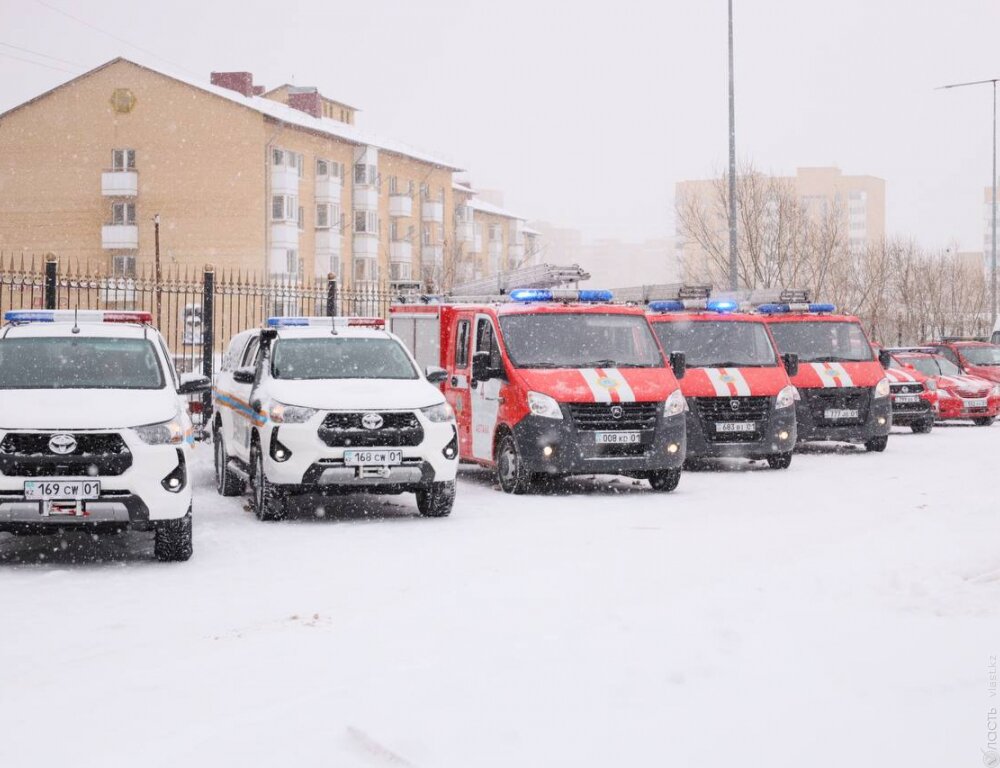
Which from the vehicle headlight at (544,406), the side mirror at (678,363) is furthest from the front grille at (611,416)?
the side mirror at (678,363)

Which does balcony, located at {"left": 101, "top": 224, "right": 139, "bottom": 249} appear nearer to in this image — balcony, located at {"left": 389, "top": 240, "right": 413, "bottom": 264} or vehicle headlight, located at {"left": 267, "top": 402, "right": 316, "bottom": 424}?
balcony, located at {"left": 389, "top": 240, "right": 413, "bottom": 264}

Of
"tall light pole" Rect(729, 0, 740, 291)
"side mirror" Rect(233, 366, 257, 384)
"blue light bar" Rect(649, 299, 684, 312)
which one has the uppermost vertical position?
"tall light pole" Rect(729, 0, 740, 291)

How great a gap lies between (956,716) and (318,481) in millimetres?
7451

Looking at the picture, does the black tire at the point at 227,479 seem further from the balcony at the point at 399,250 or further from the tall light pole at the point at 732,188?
the balcony at the point at 399,250

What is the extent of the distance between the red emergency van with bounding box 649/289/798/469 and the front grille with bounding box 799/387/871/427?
1377 mm

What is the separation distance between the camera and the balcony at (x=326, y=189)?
65.8m

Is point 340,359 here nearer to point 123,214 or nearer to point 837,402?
point 837,402

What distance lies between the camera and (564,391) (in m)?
14.7

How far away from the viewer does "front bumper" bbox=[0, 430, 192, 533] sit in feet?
31.0

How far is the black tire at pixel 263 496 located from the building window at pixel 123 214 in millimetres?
49072

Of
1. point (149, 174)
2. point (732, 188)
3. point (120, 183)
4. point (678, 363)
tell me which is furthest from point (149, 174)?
point (678, 363)

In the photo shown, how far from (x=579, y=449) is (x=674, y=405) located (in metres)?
1.21

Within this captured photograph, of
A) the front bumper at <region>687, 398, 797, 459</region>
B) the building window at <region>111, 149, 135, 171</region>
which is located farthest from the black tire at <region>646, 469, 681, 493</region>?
the building window at <region>111, 149, 135, 171</region>

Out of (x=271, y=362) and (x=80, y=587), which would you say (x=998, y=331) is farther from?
(x=80, y=587)
